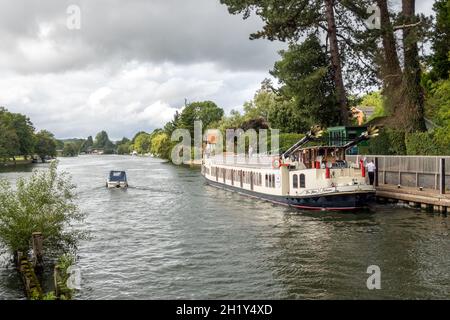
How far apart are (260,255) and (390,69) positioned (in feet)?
95.1

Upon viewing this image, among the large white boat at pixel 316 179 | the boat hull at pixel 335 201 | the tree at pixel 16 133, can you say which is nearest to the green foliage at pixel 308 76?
the large white boat at pixel 316 179

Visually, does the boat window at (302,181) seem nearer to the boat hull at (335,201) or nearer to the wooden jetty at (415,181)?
the boat hull at (335,201)

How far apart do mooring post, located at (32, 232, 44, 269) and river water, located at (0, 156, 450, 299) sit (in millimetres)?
1252

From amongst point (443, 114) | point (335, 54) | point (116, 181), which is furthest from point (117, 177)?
point (443, 114)

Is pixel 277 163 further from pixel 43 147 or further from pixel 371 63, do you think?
pixel 43 147

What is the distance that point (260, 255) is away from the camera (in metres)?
23.1

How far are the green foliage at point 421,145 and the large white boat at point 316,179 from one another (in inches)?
231

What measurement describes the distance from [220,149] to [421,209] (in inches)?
3121

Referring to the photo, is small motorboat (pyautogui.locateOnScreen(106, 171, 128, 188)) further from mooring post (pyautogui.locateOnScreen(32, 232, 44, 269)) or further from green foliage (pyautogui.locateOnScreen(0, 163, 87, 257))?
mooring post (pyautogui.locateOnScreen(32, 232, 44, 269))

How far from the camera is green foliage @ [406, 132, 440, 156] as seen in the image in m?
38.4

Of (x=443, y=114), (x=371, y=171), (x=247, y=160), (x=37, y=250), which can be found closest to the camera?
(x=37, y=250)

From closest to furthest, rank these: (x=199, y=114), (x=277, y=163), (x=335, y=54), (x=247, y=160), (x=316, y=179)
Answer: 1. (x=316, y=179)
2. (x=277, y=163)
3. (x=335, y=54)
4. (x=247, y=160)
5. (x=199, y=114)
